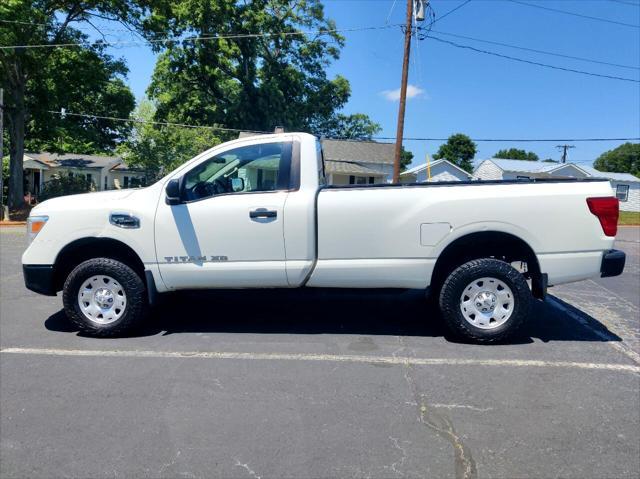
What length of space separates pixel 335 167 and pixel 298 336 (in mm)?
29444

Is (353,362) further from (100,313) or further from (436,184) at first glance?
(100,313)

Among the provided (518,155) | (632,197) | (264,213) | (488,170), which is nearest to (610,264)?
(264,213)

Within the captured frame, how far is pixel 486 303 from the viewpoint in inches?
195

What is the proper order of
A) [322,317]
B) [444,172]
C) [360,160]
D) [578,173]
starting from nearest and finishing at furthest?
[322,317] < [360,160] < [444,172] < [578,173]

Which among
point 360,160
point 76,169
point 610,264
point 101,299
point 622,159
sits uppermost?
point 622,159

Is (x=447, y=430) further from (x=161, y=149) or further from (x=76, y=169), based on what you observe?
(x=76, y=169)

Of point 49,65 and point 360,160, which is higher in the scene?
point 49,65

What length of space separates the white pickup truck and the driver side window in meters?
0.01

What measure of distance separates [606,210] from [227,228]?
11.7 ft

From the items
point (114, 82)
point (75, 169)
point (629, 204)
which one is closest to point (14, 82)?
point (114, 82)

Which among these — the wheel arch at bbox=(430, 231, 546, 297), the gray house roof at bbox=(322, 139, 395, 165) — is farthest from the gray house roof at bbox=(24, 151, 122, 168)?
the wheel arch at bbox=(430, 231, 546, 297)

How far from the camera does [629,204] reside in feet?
152

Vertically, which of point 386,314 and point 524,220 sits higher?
point 524,220

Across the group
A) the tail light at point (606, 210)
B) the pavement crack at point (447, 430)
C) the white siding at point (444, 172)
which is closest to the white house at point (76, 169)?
the white siding at point (444, 172)
